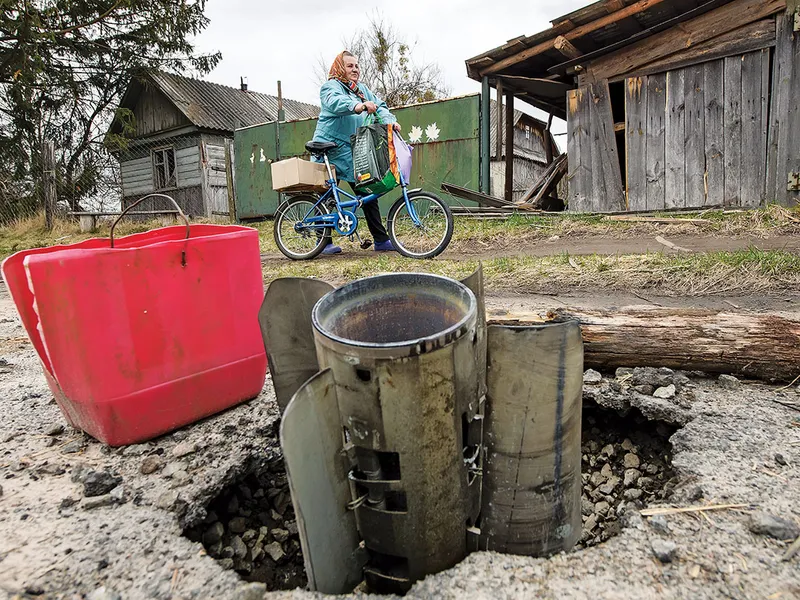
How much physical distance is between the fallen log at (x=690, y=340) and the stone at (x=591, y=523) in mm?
689

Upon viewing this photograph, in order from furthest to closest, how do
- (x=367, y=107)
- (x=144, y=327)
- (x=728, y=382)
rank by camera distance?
(x=367, y=107) < (x=728, y=382) < (x=144, y=327)

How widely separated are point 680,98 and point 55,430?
7.05 m

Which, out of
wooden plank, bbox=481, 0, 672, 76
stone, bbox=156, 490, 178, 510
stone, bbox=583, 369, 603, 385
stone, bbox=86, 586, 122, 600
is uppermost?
wooden plank, bbox=481, 0, 672, 76

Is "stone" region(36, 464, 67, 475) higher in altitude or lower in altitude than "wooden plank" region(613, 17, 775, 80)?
lower

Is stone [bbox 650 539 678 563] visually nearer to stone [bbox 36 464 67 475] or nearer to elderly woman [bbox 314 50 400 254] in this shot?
stone [bbox 36 464 67 475]

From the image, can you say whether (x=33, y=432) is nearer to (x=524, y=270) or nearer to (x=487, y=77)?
(x=524, y=270)

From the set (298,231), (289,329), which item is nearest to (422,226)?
(298,231)

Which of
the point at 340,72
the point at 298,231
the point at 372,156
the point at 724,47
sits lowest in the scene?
the point at 298,231

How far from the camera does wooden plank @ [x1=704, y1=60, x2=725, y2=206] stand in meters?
5.82

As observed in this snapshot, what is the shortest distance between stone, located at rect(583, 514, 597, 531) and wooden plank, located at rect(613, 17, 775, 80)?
244 inches

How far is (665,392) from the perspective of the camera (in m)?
1.85

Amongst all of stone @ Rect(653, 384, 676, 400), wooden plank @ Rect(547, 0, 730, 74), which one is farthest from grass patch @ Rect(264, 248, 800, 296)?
wooden plank @ Rect(547, 0, 730, 74)

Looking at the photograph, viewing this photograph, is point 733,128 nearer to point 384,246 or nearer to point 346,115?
point 384,246

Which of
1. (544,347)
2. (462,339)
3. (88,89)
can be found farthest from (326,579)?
(88,89)
